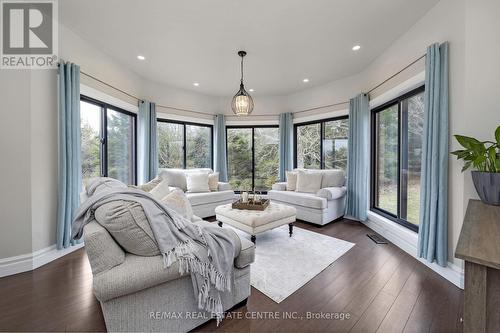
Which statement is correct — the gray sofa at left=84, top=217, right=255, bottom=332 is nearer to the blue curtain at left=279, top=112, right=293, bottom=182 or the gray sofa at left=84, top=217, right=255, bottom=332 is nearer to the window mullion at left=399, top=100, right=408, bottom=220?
the window mullion at left=399, top=100, right=408, bottom=220

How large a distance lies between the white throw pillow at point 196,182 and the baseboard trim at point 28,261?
7.35 feet

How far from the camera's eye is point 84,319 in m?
1.54

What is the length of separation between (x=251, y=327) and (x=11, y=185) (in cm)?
282

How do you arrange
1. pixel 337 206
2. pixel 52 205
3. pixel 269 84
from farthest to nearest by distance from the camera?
pixel 269 84 < pixel 337 206 < pixel 52 205

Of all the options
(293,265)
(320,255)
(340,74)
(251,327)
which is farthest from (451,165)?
(340,74)

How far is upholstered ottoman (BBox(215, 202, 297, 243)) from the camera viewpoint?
266 centimetres

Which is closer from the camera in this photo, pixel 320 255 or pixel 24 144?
pixel 24 144

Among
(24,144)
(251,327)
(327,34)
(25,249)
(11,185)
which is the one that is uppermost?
(327,34)

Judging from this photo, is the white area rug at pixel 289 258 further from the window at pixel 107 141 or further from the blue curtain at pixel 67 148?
the window at pixel 107 141

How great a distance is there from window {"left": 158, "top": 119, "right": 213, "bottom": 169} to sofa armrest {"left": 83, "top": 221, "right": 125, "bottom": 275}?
149 inches

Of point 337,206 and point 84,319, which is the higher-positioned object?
point 337,206

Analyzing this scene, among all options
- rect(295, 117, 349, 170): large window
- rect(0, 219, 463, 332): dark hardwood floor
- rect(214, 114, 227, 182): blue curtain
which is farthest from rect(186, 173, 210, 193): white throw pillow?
rect(295, 117, 349, 170): large window

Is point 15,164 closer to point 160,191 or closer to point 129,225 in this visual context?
point 160,191

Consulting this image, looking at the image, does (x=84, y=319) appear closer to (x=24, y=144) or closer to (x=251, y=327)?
(x=251, y=327)
